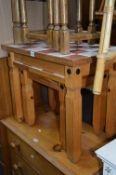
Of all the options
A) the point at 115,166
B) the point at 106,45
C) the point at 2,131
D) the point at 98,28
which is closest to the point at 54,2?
the point at 106,45

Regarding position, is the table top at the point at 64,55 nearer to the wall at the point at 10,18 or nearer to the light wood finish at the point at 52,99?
the wall at the point at 10,18

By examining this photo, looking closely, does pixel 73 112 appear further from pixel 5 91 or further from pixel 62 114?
pixel 5 91

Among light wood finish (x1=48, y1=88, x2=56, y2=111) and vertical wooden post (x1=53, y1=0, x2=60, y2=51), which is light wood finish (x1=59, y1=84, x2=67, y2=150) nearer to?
vertical wooden post (x1=53, y1=0, x2=60, y2=51)

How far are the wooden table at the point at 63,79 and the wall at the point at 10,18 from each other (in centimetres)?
8

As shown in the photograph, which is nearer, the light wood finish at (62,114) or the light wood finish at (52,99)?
the light wood finish at (62,114)

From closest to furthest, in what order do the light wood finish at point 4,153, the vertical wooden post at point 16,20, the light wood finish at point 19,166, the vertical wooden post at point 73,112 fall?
the vertical wooden post at point 73,112, the vertical wooden post at point 16,20, the light wood finish at point 19,166, the light wood finish at point 4,153

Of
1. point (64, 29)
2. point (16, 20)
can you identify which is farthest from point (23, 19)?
point (64, 29)

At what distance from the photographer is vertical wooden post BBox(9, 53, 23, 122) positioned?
3.26 ft

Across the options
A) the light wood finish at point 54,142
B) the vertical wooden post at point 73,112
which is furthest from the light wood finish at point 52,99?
the vertical wooden post at point 73,112

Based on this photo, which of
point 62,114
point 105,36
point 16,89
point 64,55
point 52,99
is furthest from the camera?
point 52,99

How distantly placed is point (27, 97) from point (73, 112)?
13.1 inches

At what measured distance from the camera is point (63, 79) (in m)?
0.73

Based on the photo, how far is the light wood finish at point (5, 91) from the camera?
1.08 m

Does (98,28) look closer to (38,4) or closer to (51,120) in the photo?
(38,4)
